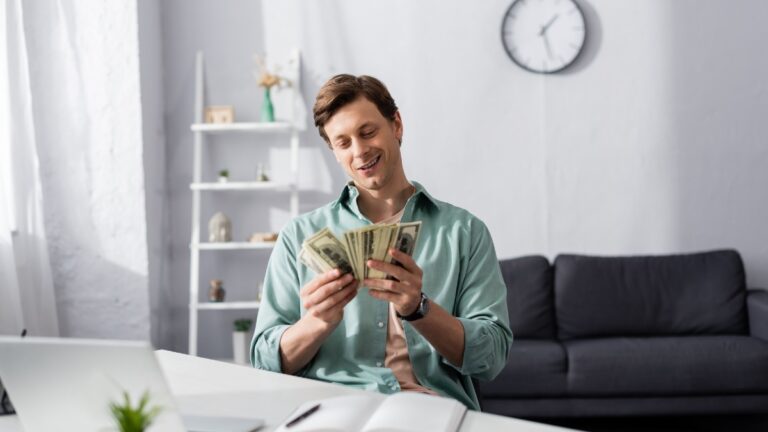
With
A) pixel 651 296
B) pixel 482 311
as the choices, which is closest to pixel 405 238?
pixel 482 311

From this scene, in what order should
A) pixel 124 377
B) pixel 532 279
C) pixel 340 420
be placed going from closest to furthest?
pixel 124 377, pixel 340 420, pixel 532 279

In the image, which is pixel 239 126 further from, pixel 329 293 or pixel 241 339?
pixel 329 293

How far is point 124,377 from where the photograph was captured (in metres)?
0.79

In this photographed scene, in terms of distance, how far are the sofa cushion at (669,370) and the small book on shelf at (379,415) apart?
243 cm

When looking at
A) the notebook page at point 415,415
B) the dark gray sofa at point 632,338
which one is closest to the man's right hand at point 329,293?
the notebook page at point 415,415

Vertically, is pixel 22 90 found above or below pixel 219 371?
above

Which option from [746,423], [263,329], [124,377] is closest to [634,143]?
[746,423]

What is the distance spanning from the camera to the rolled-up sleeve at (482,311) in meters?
1.47

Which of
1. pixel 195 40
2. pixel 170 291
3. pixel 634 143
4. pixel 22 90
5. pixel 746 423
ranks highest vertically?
pixel 195 40

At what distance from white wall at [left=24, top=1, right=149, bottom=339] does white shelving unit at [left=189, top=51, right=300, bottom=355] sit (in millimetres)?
261

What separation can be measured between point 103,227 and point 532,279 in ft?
6.90

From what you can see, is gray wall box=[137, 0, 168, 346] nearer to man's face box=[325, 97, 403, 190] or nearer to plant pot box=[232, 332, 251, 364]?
plant pot box=[232, 332, 251, 364]

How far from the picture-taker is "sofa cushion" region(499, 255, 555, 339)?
149 inches

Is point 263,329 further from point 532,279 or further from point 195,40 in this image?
point 195,40
